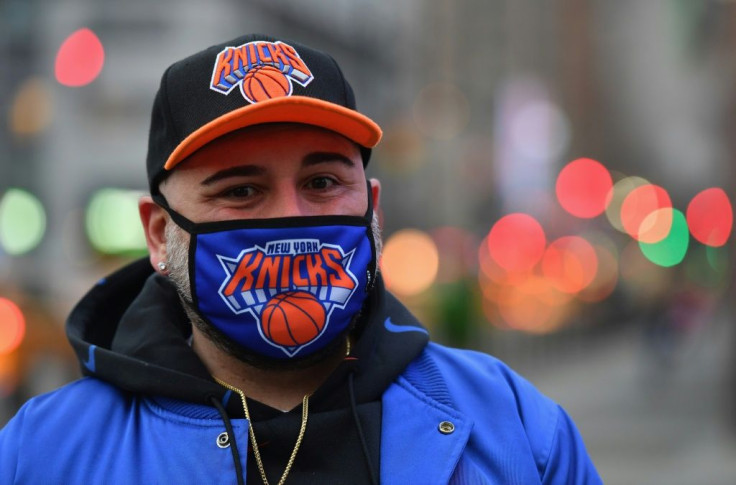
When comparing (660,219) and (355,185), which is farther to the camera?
(660,219)

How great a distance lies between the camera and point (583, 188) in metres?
66.4

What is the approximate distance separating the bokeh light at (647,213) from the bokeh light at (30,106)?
51.3m

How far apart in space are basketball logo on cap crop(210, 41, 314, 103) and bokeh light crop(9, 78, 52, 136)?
28.2m

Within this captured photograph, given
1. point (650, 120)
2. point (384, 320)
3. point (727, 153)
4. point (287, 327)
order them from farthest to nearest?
point (650, 120) → point (727, 153) → point (384, 320) → point (287, 327)

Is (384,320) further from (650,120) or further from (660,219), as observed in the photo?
(650,120)

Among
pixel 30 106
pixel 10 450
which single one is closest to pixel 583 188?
pixel 30 106

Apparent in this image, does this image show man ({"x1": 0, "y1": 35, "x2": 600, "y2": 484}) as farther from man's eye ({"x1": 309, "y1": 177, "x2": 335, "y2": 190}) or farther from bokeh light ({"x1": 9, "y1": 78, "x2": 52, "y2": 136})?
bokeh light ({"x1": 9, "y1": 78, "x2": 52, "y2": 136})

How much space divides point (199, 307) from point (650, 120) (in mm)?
111398

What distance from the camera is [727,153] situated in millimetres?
14727

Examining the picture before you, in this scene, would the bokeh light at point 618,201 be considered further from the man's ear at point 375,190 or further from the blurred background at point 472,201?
the man's ear at point 375,190

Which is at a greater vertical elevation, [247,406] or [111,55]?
[247,406]

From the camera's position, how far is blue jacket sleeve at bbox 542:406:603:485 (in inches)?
102

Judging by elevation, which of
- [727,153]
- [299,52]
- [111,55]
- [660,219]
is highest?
[299,52]

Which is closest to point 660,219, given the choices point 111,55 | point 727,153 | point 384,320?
point 111,55
